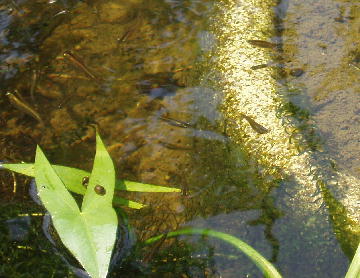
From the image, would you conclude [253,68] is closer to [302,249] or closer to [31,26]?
[302,249]

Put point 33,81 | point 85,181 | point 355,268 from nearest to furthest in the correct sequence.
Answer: point 355,268, point 85,181, point 33,81

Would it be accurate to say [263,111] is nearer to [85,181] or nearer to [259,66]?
[259,66]

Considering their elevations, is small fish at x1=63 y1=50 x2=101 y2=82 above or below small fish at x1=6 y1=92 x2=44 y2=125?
above

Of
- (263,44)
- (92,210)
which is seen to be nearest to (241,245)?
(92,210)

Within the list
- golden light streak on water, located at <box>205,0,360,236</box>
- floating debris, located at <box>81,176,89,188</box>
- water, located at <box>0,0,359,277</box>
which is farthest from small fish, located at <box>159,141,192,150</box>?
floating debris, located at <box>81,176,89,188</box>

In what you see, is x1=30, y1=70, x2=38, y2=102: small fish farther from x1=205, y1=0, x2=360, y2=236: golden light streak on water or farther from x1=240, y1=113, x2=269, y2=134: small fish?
x1=240, y1=113, x2=269, y2=134: small fish
